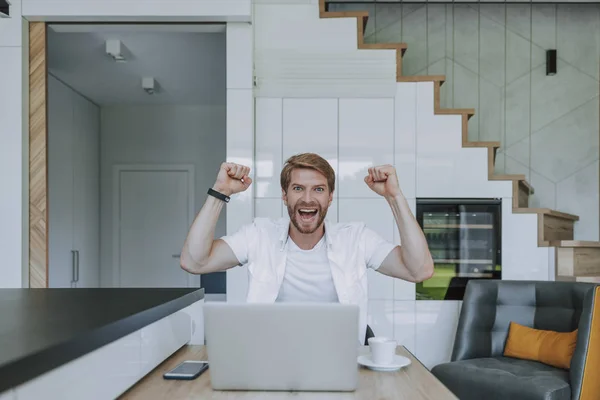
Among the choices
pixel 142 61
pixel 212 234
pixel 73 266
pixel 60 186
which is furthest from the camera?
pixel 73 266

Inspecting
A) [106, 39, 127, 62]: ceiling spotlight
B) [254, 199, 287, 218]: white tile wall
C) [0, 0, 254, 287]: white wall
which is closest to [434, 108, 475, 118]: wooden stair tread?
[254, 199, 287, 218]: white tile wall

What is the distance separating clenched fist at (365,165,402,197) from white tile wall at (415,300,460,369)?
176cm

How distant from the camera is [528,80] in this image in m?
4.85

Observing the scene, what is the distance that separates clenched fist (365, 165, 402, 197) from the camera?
2021mm

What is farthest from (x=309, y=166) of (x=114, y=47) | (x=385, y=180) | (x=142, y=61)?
(x=142, y=61)

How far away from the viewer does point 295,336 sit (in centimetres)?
127

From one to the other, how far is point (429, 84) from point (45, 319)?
292 cm

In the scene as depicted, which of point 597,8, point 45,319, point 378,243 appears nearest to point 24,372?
point 45,319

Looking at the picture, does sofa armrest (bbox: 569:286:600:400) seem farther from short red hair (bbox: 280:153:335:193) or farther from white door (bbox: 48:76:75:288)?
white door (bbox: 48:76:75:288)

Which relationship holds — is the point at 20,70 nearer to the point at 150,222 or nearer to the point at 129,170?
the point at 129,170

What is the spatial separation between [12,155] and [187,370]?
248 cm

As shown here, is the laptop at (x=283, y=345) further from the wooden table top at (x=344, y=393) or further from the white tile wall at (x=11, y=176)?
the white tile wall at (x=11, y=176)

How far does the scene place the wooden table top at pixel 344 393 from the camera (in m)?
1.28

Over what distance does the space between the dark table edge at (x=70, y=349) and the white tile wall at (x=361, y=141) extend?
222 centimetres
